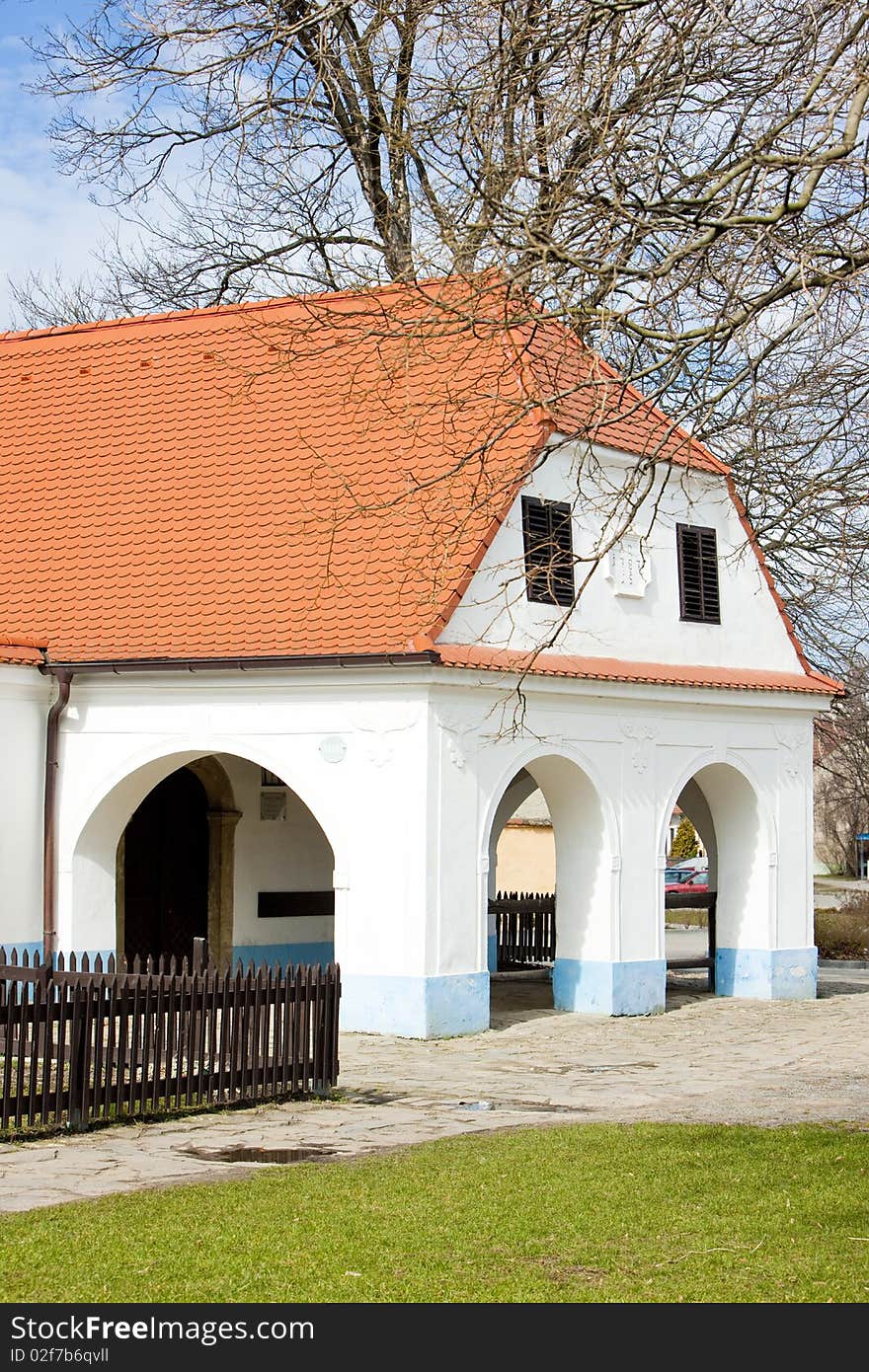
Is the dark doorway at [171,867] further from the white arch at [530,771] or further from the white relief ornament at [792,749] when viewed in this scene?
the white relief ornament at [792,749]

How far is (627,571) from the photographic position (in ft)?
65.8

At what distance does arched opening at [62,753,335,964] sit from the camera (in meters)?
20.3

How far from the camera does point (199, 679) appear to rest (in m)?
18.1

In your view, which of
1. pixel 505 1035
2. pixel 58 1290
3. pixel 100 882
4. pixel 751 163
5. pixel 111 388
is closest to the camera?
pixel 58 1290

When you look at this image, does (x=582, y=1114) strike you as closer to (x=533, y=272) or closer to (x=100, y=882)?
(x=533, y=272)

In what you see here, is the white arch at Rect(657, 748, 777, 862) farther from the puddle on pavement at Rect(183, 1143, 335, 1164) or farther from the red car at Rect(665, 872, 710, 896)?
the red car at Rect(665, 872, 710, 896)

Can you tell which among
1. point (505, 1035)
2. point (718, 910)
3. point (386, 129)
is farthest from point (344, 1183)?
point (718, 910)

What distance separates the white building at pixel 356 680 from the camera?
17.3 m

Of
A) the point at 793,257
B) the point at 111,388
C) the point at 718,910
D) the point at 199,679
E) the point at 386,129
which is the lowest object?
the point at 718,910

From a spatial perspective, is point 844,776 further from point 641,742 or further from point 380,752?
point 380,752

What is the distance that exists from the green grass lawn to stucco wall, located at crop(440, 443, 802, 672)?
791 cm

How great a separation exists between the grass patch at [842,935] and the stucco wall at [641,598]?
8.26 meters

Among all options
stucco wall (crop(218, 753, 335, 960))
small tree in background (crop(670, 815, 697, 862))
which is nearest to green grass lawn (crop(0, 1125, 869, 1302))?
stucco wall (crop(218, 753, 335, 960))

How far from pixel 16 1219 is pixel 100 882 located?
10.3 meters
